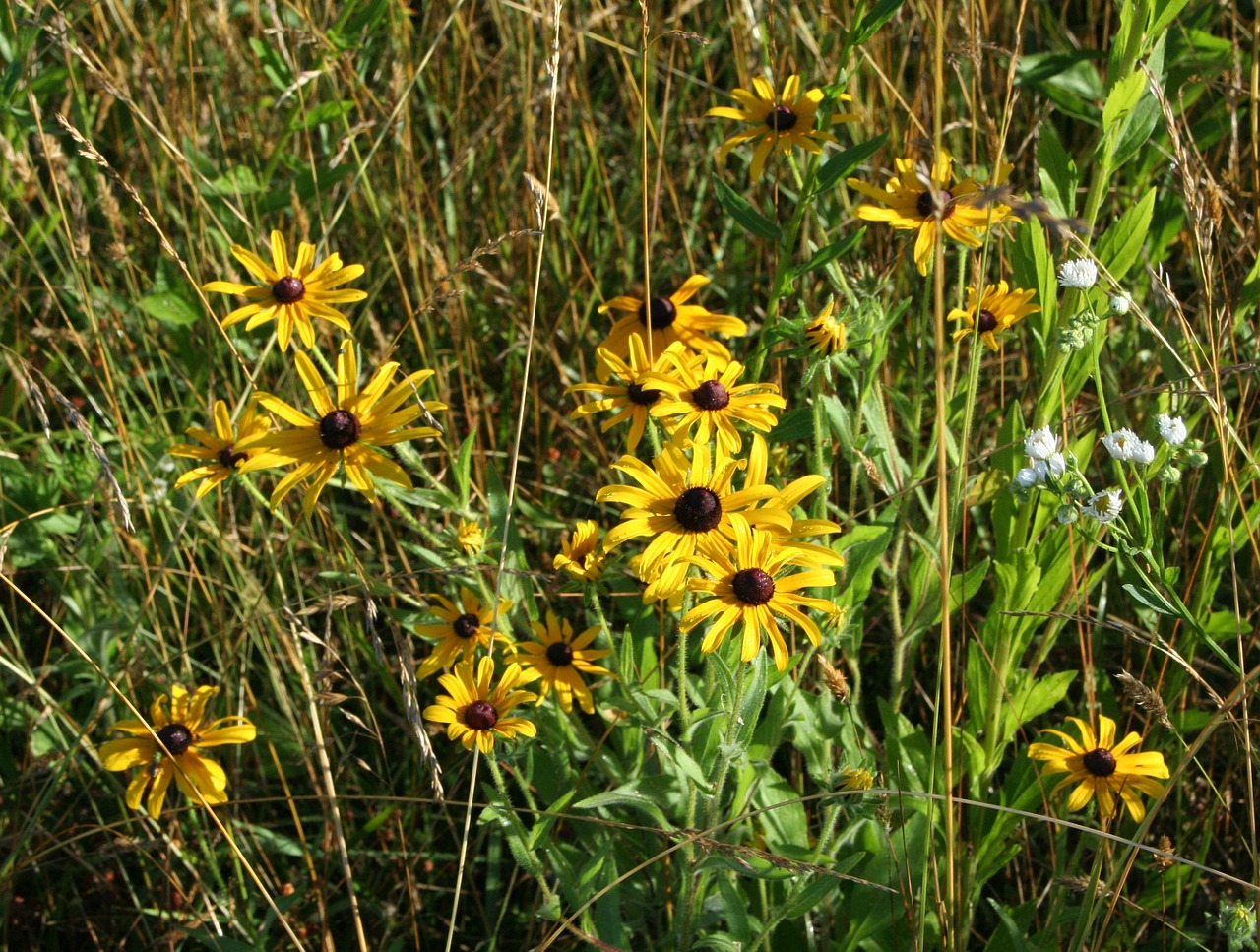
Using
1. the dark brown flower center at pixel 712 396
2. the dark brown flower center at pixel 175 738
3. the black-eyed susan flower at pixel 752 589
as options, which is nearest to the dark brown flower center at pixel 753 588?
the black-eyed susan flower at pixel 752 589

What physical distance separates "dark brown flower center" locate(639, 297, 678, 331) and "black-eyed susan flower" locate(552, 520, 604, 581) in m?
0.50

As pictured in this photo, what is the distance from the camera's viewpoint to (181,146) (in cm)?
330

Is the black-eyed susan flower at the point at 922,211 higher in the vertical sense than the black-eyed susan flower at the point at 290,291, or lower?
higher

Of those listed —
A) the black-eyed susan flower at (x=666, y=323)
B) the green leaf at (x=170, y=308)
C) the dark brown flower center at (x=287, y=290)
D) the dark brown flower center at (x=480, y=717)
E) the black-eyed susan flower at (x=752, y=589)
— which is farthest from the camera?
the green leaf at (x=170, y=308)

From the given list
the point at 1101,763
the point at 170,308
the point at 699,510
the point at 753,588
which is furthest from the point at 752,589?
the point at 170,308

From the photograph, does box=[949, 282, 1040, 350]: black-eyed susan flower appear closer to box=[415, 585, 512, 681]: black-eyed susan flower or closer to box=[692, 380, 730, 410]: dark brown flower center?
box=[692, 380, 730, 410]: dark brown flower center

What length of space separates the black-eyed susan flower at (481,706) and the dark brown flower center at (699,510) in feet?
1.41

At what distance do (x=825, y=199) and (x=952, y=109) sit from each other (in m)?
0.85

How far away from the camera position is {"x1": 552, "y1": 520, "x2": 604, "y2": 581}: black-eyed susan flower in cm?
206

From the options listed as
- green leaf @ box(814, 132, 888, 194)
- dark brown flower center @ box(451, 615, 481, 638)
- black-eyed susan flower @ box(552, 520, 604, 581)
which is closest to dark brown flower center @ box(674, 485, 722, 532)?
black-eyed susan flower @ box(552, 520, 604, 581)

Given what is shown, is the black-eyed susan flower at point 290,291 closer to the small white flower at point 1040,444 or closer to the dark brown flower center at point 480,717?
the dark brown flower center at point 480,717

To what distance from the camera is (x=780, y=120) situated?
233cm

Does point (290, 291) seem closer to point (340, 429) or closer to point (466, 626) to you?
point (340, 429)

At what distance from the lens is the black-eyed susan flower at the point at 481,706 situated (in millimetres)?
1930
